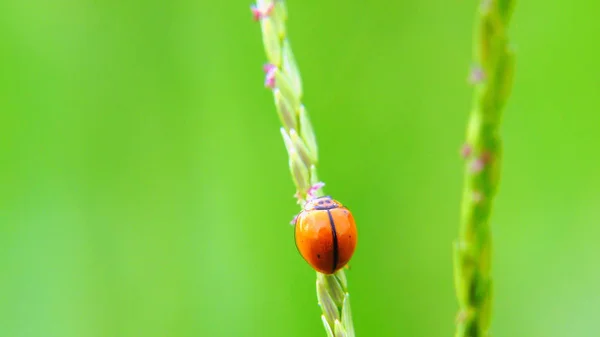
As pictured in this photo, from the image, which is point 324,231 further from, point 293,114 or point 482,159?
Result: point 482,159

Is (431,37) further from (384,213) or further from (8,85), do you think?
(8,85)

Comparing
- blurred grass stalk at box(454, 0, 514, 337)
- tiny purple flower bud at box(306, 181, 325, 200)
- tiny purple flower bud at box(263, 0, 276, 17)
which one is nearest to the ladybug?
tiny purple flower bud at box(306, 181, 325, 200)

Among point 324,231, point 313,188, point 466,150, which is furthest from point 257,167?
point 466,150

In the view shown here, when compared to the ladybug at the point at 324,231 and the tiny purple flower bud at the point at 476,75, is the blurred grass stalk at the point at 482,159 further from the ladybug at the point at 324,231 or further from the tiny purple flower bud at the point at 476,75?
the ladybug at the point at 324,231

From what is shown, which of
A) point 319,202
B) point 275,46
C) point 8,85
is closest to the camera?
point 275,46

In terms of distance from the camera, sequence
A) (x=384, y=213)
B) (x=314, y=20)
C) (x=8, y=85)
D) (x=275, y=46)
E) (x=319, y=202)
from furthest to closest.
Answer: (x=8, y=85)
(x=314, y=20)
(x=384, y=213)
(x=319, y=202)
(x=275, y=46)

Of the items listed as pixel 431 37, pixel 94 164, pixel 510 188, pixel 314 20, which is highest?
pixel 314 20

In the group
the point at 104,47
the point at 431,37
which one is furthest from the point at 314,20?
the point at 104,47

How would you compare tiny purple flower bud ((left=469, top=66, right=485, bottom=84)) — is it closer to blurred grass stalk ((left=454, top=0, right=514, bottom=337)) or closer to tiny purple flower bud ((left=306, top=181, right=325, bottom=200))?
blurred grass stalk ((left=454, top=0, right=514, bottom=337))
